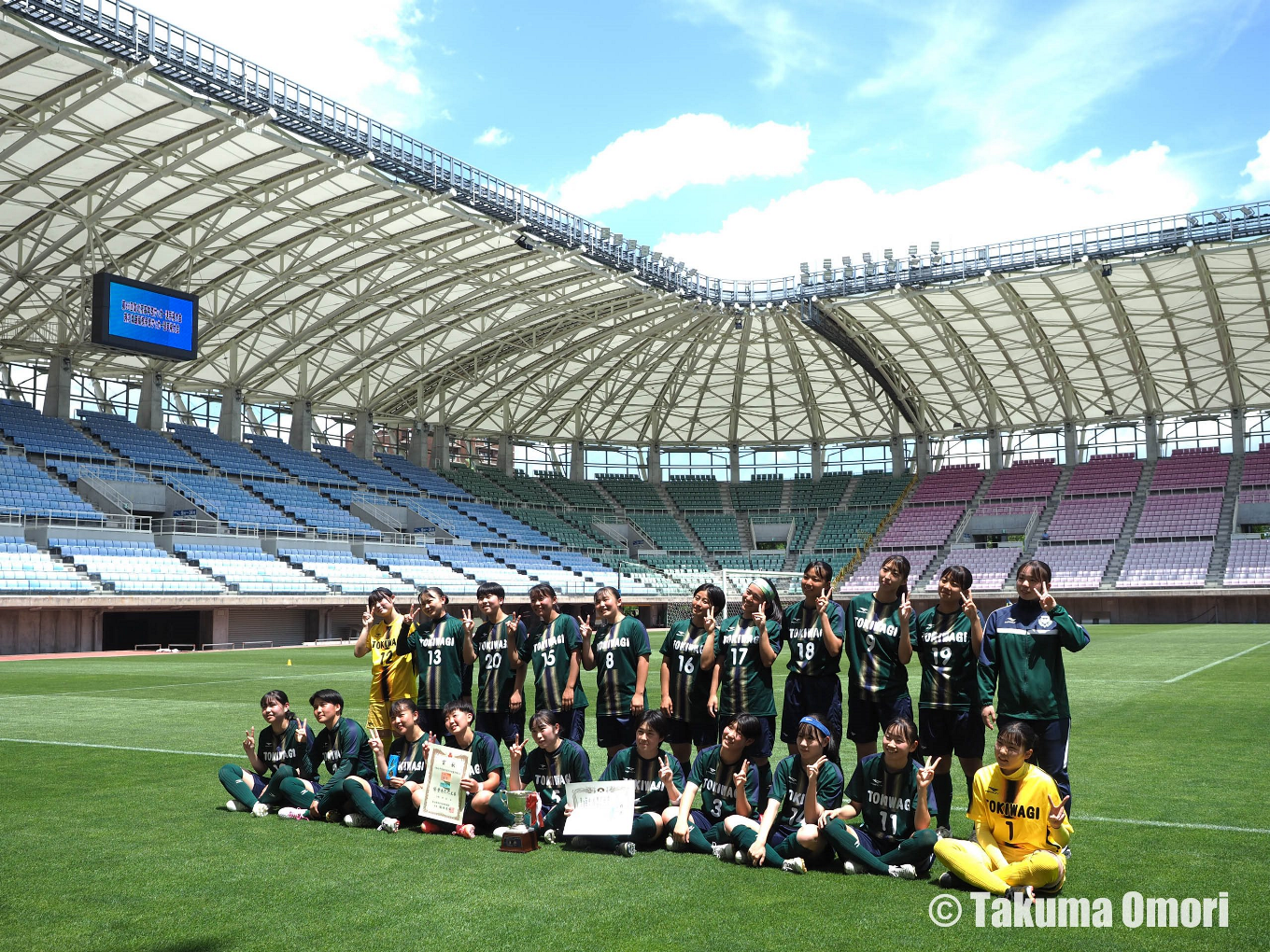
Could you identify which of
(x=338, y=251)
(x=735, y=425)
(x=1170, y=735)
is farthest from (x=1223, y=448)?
(x=1170, y=735)

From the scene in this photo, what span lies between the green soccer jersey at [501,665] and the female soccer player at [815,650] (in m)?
2.47

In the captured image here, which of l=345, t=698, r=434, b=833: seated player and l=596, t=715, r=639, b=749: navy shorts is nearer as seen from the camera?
l=345, t=698, r=434, b=833: seated player

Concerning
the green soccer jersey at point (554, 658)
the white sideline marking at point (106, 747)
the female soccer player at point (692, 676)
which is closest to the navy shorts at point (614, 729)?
the green soccer jersey at point (554, 658)

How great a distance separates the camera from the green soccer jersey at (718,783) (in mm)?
7941

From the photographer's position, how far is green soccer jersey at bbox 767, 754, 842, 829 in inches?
297

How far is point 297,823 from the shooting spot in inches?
354

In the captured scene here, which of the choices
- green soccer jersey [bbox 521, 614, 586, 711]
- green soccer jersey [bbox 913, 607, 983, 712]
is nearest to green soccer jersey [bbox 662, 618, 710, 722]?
green soccer jersey [bbox 521, 614, 586, 711]

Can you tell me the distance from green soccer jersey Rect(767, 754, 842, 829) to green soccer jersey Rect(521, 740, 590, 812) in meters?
1.62

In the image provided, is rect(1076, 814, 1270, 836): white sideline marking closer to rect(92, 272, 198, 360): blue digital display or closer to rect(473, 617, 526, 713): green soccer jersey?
rect(473, 617, 526, 713): green soccer jersey

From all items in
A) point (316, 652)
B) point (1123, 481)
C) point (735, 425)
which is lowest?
point (316, 652)

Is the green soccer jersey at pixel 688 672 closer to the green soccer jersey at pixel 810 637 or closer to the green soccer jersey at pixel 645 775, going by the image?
the green soccer jersey at pixel 645 775

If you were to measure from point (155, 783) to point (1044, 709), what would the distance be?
28.9ft

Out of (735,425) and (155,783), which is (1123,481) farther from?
(155,783)

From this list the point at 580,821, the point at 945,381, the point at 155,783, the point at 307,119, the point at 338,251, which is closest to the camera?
the point at 580,821
